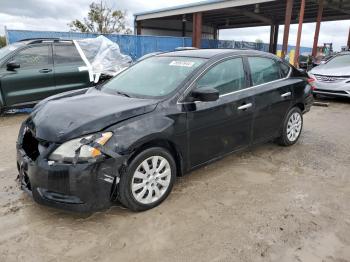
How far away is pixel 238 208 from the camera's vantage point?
3.24 m

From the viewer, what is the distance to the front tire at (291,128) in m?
4.93

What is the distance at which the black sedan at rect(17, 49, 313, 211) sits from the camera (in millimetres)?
2713

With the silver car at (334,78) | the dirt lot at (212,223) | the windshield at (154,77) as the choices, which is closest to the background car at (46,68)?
the dirt lot at (212,223)

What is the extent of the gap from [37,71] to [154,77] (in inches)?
169

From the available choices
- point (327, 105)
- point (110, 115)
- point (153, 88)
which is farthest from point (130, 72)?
point (327, 105)

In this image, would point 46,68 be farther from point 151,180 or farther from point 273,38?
point 273,38

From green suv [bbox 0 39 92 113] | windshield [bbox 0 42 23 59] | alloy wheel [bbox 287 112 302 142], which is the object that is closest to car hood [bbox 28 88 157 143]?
alloy wheel [bbox 287 112 302 142]

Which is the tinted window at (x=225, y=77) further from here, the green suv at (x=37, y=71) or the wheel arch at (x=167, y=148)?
the green suv at (x=37, y=71)

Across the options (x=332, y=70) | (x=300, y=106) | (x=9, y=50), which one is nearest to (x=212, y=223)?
(x=300, y=106)

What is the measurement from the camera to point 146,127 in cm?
297

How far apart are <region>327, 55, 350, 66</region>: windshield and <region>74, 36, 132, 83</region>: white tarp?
21.9 feet

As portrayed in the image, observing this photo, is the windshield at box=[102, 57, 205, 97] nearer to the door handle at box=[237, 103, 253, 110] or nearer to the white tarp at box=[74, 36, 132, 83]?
the door handle at box=[237, 103, 253, 110]

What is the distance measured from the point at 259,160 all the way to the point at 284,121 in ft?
2.59

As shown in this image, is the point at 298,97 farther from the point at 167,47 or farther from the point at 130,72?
the point at 167,47
